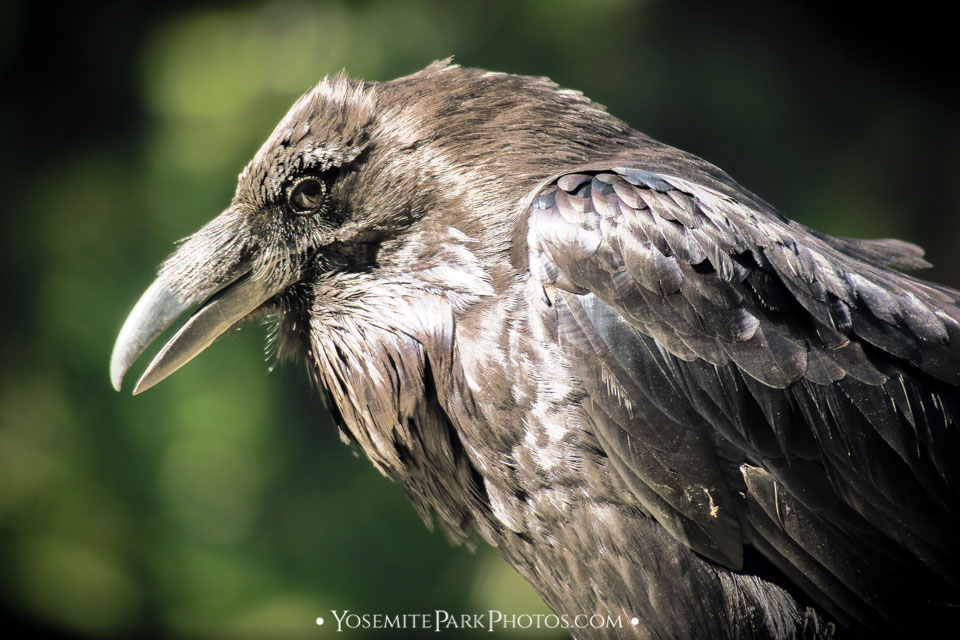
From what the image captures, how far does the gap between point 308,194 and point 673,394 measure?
3.44 feet

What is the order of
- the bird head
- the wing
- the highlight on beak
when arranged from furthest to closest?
1. the highlight on beak
2. the bird head
3. the wing

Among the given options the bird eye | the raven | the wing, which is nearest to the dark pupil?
the bird eye

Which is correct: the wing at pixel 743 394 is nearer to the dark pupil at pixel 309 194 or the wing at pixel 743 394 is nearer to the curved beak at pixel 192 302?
the dark pupil at pixel 309 194

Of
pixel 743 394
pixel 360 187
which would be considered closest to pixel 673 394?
pixel 743 394

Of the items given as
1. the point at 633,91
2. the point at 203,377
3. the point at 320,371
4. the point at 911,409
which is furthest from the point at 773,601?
the point at 633,91

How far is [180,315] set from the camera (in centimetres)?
240

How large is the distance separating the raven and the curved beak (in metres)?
0.42

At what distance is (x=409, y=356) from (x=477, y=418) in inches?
9.3

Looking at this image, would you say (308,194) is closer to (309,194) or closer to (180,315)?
(309,194)

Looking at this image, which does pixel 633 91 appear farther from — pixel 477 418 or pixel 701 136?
pixel 477 418

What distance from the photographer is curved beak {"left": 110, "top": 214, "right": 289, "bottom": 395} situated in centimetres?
237

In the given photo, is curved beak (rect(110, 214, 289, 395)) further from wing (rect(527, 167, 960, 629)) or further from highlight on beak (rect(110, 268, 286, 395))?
wing (rect(527, 167, 960, 629))

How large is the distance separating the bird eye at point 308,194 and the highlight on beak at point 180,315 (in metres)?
0.22

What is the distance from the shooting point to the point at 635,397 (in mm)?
1969
